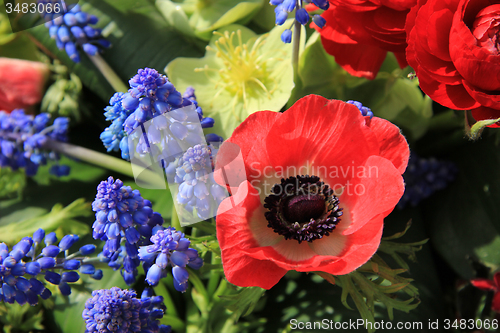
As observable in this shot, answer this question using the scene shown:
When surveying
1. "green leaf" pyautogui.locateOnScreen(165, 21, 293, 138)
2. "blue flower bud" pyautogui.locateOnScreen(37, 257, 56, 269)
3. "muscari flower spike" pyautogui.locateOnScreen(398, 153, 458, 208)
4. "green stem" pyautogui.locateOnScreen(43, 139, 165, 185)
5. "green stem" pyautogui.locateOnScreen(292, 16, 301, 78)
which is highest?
"green stem" pyautogui.locateOnScreen(292, 16, 301, 78)

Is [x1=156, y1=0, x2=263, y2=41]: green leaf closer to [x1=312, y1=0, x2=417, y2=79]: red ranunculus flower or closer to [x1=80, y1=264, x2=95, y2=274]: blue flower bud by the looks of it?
[x1=312, y1=0, x2=417, y2=79]: red ranunculus flower

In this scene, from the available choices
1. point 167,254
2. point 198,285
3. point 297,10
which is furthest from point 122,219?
point 297,10

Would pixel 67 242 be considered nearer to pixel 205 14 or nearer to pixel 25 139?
pixel 25 139

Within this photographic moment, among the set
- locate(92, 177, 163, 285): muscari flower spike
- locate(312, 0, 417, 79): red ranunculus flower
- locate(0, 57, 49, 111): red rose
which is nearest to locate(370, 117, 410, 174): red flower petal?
locate(312, 0, 417, 79): red ranunculus flower

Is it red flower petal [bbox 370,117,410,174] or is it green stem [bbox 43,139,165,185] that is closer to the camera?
red flower petal [bbox 370,117,410,174]

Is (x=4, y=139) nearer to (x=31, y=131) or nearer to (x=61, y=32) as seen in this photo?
(x=31, y=131)

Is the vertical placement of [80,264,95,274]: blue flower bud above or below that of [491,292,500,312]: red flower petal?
above

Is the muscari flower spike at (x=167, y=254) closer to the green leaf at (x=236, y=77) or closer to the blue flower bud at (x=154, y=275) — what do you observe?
the blue flower bud at (x=154, y=275)

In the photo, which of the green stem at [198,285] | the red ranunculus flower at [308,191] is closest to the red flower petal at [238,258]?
the red ranunculus flower at [308,191]
